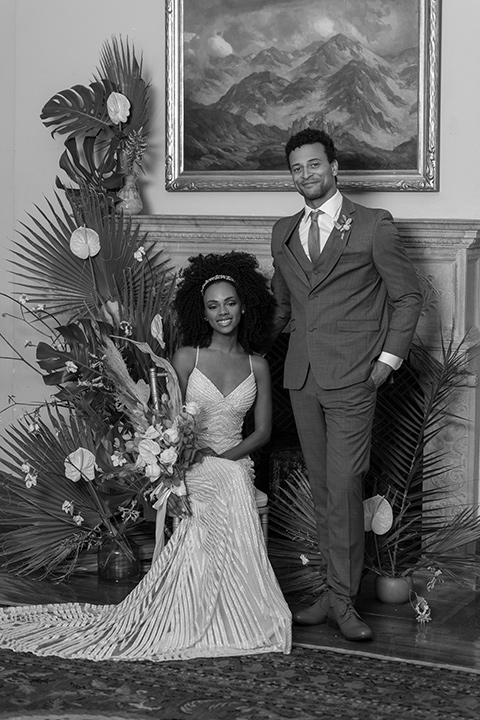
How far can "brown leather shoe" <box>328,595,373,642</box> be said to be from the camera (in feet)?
14.3

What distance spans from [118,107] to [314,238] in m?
1.83

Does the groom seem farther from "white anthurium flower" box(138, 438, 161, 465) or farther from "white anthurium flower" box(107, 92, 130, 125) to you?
"white anthurium flower" box(107, 92, 130, 125)

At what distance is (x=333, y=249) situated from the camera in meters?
4.45

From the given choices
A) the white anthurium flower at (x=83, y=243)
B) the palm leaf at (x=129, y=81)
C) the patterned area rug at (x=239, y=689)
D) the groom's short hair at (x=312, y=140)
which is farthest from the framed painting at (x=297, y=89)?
the patterned area rug at (x=239, y=689)

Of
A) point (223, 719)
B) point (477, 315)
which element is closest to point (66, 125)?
point (477, 315)

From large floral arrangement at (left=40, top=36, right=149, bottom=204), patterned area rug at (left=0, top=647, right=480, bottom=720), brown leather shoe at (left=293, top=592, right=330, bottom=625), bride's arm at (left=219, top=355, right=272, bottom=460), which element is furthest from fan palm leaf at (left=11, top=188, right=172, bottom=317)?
patterned area rug at (left=0, top=647, right=480, bottom=720)

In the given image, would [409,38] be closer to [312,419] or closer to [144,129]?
[144,129]

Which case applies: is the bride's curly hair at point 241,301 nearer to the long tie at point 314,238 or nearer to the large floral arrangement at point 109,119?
the long tie at point 314,238

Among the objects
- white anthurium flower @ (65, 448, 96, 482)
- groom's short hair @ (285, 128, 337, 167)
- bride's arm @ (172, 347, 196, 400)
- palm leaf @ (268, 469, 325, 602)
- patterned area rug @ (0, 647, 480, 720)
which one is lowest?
patterned area rug @ (0, 647, 480, 720)

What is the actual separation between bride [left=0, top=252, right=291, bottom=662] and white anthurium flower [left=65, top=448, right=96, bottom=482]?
0.57m

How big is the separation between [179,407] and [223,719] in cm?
149

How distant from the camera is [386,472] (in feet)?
17.2

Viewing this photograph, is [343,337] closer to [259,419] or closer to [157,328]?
[259,419]

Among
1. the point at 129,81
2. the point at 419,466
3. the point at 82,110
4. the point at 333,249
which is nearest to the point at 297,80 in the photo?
the point at 129,81
